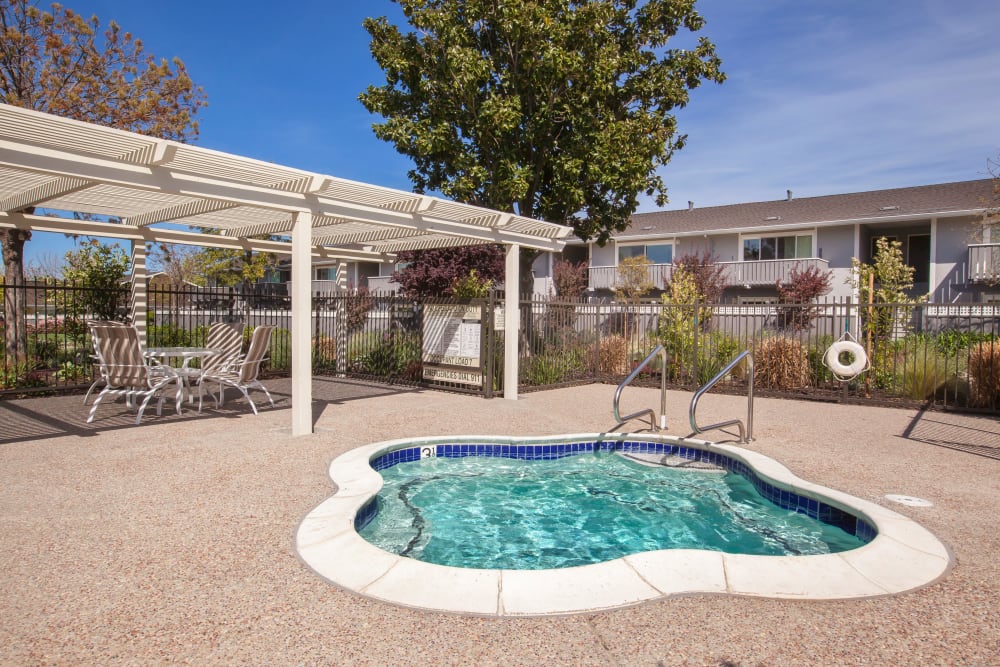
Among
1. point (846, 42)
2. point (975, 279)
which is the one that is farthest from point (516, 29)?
point (975, 279)

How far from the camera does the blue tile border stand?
16.3 ft

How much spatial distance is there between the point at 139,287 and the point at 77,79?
748 centimetres

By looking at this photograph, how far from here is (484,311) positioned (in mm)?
10898

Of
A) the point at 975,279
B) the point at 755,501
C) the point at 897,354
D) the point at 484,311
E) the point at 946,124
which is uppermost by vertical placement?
the point at 946,124

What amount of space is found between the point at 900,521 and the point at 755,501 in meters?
1.50

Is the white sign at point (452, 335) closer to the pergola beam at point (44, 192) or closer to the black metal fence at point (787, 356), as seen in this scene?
the black metal fence at point (787, 356)

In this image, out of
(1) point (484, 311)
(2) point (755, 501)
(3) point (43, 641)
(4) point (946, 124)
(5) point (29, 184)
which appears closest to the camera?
(3) point (43, 641)

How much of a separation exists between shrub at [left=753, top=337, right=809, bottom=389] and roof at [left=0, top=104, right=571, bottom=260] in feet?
16.0

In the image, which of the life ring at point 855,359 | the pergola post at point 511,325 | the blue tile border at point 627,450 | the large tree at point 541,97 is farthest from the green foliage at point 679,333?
the blue tile border at point 627,450

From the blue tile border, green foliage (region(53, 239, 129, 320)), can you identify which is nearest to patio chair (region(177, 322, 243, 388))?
green foliage (region(53, 239, 129, 320))

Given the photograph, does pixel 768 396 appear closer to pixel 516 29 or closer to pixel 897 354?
pixel 897 354

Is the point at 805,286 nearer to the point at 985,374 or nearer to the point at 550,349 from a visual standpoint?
the point at 985,374

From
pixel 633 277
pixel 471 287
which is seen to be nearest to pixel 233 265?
pixel 471 287

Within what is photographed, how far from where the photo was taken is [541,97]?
41.5 feet
